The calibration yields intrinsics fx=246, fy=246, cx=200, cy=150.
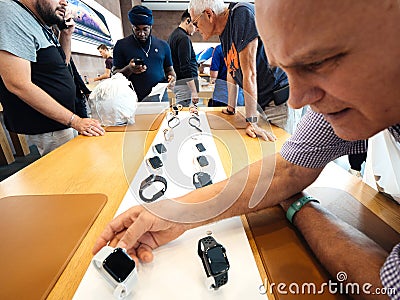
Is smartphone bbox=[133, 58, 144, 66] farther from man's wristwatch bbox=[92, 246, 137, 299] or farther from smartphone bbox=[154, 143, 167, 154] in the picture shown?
man's wristwatch bbox=[92, 246, 137, 299]

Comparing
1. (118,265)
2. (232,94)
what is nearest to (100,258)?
(118,265)

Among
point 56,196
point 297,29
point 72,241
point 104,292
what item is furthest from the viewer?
point 56,196

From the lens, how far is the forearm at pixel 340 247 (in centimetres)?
34

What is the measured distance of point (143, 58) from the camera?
1893 mm

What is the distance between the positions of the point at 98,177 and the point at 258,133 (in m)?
0.62

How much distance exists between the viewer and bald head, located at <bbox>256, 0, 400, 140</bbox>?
8.7 inches

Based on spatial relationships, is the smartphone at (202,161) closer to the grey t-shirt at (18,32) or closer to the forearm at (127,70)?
the grey t-shirt at (18,32)

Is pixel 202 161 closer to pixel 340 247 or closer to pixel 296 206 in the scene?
pixel 296 206

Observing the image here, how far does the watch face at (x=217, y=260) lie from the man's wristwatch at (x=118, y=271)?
0.11 metres

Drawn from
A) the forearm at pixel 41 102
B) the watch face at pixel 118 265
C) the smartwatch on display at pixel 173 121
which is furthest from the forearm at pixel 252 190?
the forearm at pixel 41 102

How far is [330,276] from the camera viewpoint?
0.37 m

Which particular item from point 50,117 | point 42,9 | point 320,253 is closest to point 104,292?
point 320,253

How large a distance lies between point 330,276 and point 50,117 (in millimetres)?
1165

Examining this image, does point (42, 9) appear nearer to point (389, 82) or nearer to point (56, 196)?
point (56, 196)
